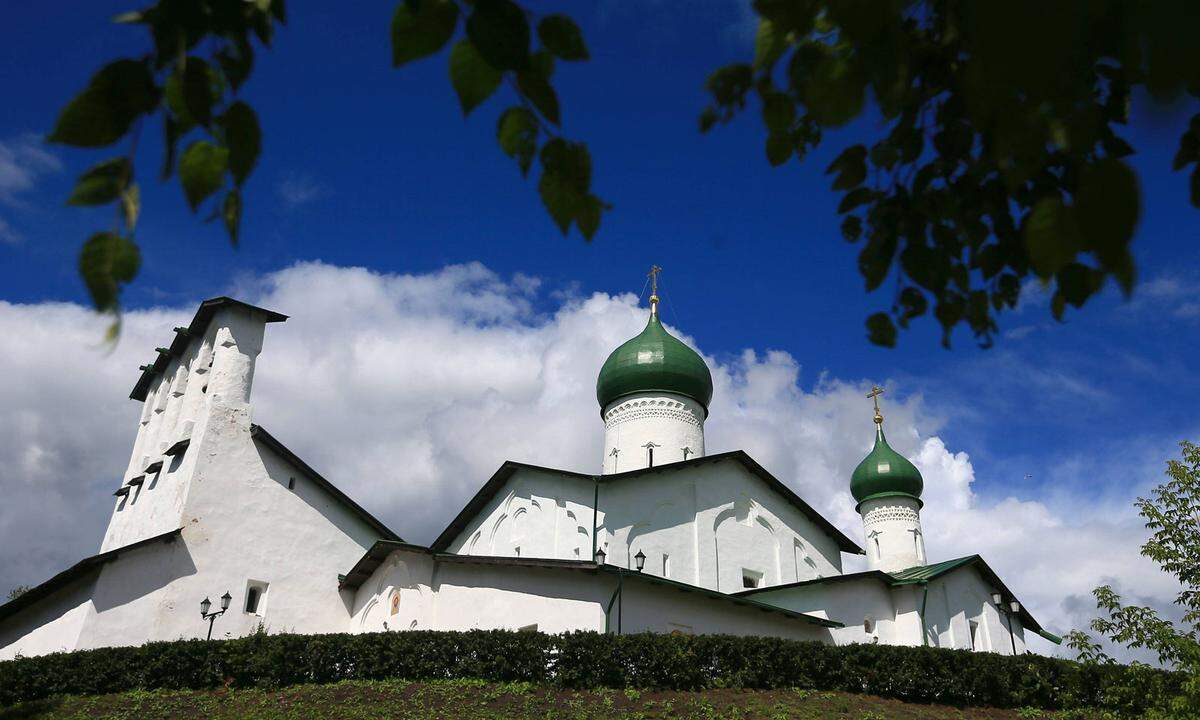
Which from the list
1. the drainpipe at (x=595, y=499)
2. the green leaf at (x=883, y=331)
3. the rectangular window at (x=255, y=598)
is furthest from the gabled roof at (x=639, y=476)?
the green leaf at (x=883, y=331)

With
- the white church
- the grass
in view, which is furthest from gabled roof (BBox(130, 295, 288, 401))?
the grass

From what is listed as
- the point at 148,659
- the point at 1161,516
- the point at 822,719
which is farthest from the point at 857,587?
the point at 148,659

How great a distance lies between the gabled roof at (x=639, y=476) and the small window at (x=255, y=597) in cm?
422

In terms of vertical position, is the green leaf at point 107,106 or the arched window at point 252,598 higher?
the arched window at point 252,598

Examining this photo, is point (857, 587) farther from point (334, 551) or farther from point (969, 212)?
point (969, 212)

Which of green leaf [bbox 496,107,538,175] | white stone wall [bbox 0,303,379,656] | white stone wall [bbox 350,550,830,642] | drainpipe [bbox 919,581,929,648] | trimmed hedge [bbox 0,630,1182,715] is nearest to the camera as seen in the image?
green leaf [bbox 496,107,538,175]

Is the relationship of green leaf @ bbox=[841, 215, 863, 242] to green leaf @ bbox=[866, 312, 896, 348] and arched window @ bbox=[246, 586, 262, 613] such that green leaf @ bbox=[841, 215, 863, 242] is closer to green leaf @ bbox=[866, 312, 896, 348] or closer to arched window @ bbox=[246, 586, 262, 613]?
green leaf @ bbox=[866, 312, 896, 348]

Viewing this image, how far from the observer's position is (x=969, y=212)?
2.99m

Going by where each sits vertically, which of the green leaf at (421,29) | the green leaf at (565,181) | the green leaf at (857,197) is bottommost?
the green leaf at (565,181)

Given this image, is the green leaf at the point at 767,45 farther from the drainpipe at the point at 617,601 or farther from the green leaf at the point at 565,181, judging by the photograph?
the drainpipe at the point at 617,601

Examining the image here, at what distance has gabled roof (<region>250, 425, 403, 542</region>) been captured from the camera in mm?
21859

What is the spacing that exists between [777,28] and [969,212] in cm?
110

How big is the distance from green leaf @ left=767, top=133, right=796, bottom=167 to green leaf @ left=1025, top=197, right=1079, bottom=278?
1.36 m

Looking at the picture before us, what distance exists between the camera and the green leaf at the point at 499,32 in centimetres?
199
